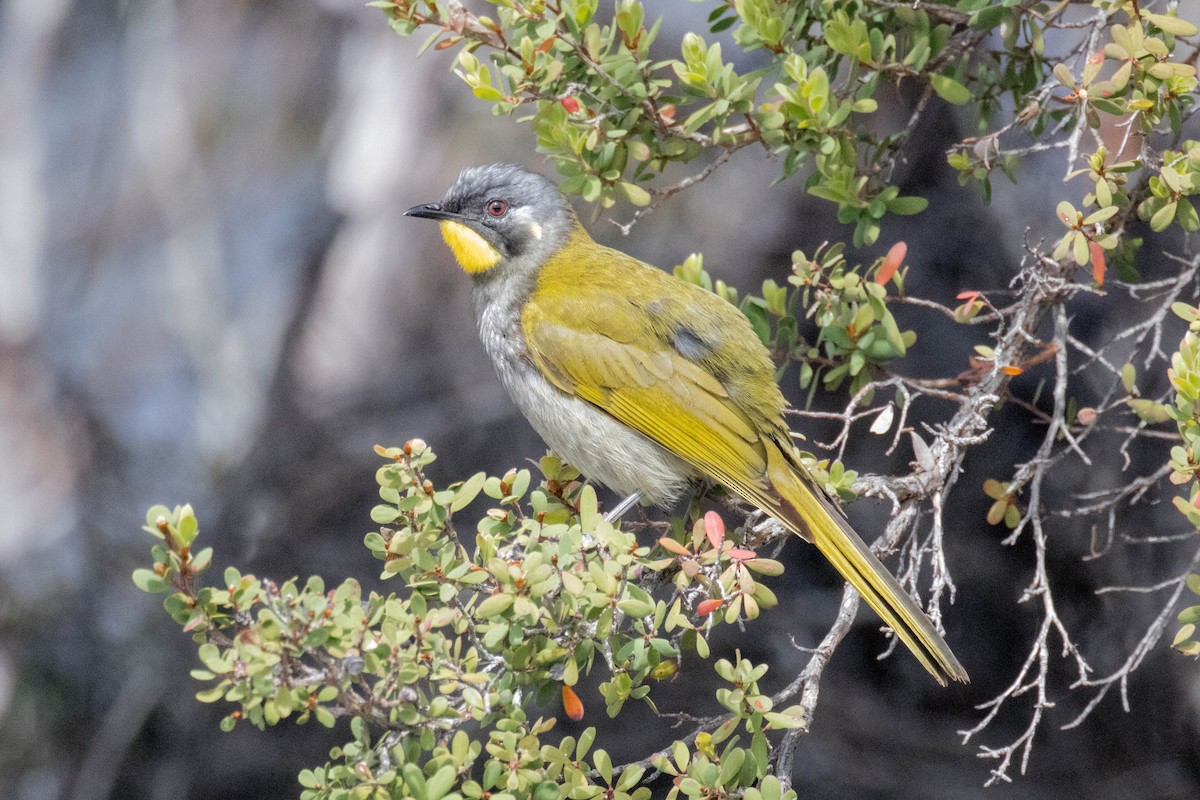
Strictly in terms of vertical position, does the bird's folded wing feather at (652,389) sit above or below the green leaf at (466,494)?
below

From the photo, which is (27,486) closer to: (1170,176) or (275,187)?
(275,187)

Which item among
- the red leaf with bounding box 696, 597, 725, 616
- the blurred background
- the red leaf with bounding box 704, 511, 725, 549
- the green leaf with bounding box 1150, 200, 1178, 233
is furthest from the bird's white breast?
the blurred background

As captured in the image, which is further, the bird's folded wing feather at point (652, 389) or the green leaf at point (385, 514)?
the bird's folded wing feather at point (652, 389)

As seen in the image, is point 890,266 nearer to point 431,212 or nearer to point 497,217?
point 497,217

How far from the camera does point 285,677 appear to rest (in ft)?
5.61

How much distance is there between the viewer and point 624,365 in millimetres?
3133

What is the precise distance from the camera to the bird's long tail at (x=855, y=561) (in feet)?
8.07

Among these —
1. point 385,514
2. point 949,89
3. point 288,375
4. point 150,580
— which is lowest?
point 288,375

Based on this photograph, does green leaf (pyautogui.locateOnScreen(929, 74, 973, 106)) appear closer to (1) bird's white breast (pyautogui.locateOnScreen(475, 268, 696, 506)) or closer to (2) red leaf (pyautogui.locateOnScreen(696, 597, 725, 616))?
(1) bird's white breast (pyautogui.locateOnScreen(475, 268, 696, 506))

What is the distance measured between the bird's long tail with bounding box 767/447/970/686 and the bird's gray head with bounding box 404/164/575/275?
1141mm

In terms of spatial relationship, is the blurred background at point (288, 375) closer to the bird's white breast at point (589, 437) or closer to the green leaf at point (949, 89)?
the bird's white breast at point (589, 437)

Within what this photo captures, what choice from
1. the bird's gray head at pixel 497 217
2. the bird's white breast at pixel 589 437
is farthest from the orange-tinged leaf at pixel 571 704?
the bird's gray head at pixel 497 217

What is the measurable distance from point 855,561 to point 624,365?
893 millimetres

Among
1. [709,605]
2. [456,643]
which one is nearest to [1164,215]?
[709,605]
